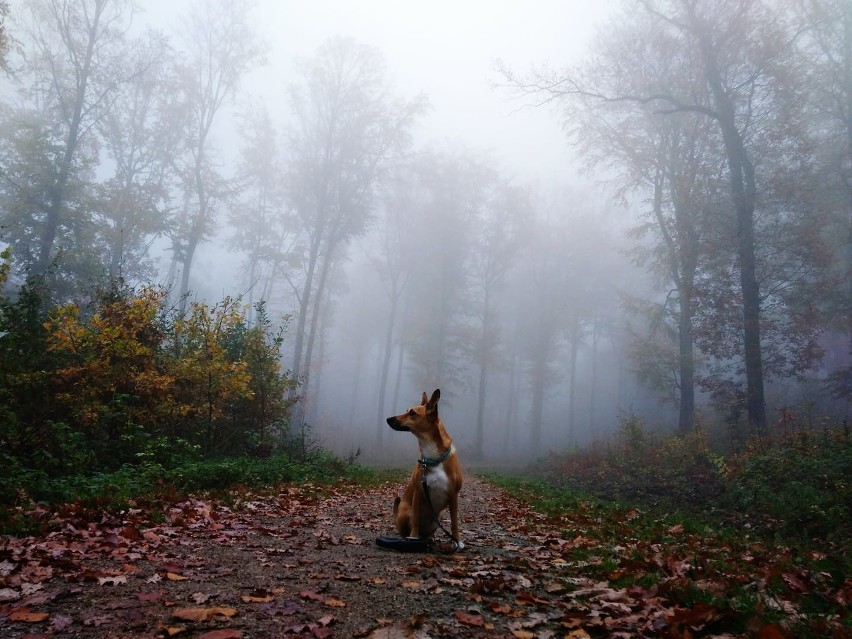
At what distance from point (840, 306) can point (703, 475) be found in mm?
11826

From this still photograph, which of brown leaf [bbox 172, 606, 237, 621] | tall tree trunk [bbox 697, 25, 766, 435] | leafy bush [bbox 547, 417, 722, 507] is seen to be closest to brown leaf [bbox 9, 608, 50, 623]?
brown leaf [bbox 172, 606, 237, 621]

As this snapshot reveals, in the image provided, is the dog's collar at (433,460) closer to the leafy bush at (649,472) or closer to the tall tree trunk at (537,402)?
the leafy bush at (649,472)

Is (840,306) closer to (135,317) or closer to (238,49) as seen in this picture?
(135,317)

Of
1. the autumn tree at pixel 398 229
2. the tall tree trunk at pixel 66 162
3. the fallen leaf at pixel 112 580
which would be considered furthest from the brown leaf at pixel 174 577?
the autumn tree at pixel 398 229

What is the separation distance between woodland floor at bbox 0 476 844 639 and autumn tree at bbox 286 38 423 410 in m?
19.2

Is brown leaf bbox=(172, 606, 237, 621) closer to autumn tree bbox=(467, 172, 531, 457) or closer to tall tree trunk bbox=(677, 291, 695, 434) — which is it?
tall tree trunk bbox=(677, 291, 695, 434)

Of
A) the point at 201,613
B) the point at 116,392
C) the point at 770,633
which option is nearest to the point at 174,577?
the point at 201,613

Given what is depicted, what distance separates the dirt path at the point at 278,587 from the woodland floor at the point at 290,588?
0.01 meters

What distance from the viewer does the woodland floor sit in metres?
2.73

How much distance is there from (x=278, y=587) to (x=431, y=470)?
180cm

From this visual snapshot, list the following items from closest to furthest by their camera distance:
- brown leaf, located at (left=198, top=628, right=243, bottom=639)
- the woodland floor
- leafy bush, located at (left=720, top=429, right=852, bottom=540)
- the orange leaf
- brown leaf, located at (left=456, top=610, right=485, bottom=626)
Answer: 1. the orange leaf
2. brown leaf, located at (left=198, top=628, right=243, bottom=639)
3. the woodland floor
4. brown leaf, located at (left=456, top=610, right=485, bottom=626)
5. leafy bush, located at (left=720, top=429, right=852, bottom=540)

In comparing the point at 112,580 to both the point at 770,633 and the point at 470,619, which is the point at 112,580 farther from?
the point at 770,633

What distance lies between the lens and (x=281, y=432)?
511 inches

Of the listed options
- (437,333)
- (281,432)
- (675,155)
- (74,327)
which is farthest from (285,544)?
(437,333)
